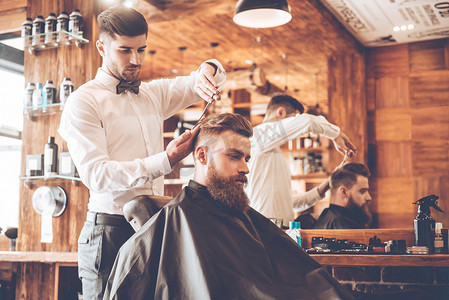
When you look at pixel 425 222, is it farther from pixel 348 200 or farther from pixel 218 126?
pixel 218 126

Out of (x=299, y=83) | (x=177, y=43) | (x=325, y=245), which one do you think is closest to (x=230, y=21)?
(x=177, y=43)

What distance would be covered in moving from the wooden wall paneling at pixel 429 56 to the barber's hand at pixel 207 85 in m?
2.26

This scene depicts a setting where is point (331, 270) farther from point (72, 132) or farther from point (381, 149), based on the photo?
point (72, 132)

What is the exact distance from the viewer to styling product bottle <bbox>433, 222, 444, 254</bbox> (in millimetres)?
2432

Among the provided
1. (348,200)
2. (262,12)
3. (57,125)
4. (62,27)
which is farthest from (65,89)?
A: (348,200)

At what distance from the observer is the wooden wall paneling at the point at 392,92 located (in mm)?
3758

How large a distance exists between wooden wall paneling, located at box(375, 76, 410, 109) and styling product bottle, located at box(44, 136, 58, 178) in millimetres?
2547

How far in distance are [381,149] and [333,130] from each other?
2.95ft

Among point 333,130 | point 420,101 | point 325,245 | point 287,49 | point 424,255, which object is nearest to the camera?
point 424,255

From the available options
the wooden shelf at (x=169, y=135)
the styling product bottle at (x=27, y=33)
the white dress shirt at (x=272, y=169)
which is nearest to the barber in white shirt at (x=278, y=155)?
the white dress shirt at (x=272, y=169)

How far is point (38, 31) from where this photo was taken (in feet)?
11.2

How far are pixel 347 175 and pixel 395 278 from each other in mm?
733

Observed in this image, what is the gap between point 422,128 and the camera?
336 cm

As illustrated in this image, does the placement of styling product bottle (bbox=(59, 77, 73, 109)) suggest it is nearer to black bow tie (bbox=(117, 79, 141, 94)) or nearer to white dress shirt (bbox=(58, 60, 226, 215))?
white dress shirt (bbox=(58, 60, 226, 215))
